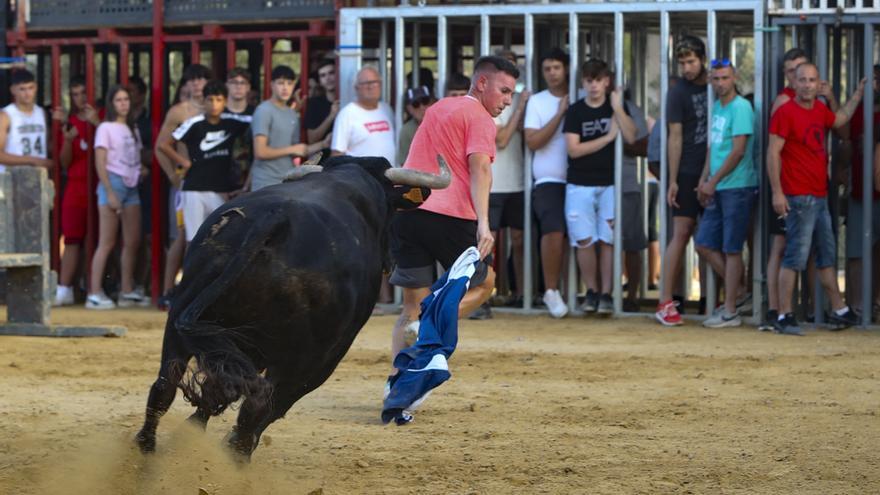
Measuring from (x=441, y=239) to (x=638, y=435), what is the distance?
154 centimetres

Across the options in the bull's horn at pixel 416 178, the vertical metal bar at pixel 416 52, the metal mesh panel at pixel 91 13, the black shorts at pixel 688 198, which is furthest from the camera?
the metal mesh panel at pixel 91 13

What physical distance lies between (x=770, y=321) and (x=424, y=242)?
453cm

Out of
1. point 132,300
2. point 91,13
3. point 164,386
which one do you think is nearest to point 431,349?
point 164,386

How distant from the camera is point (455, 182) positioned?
7.99 metres

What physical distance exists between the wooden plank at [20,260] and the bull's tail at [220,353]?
5.79 meters

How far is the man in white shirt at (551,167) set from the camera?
41.5ft

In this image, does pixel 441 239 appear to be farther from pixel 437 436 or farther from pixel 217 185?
pixel 217 185

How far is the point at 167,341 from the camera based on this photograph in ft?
18.7

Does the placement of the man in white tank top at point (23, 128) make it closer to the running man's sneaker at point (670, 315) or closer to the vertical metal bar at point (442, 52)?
the vertical metal bar at point (442, 52)

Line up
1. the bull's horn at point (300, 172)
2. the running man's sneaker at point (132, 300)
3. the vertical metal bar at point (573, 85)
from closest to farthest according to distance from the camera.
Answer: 1. the bull's horn at point (300, 172)
2. the vertical metal bar at point (573, 85)
3. the running man's sneaker at point (132, 300)

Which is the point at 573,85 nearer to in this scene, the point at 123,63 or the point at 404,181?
the point at 123,63

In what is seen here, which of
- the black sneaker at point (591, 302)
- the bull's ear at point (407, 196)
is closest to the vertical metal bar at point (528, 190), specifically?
the black sneaker at point (591, 302)

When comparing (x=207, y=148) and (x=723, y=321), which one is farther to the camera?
(x=207, y=148)

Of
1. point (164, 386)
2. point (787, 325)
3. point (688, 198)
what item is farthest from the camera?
point (688, 198)
